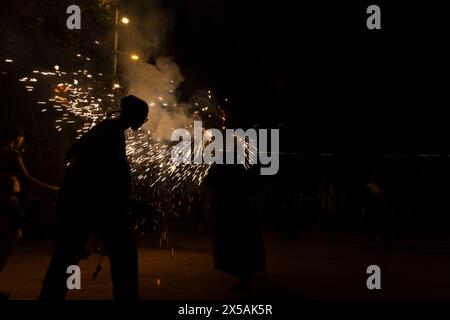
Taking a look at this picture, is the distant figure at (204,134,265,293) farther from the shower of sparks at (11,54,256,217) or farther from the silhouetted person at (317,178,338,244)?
the silhouetted person at (317,178,338,244)

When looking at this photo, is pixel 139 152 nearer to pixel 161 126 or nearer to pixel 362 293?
pixel 161 126

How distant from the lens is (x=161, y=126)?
13477 mm

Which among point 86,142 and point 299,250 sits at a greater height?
point 86,142

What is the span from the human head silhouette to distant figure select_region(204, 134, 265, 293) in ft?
8.35

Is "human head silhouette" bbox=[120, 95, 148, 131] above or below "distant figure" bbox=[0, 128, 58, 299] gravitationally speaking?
above

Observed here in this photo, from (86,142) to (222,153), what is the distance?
3.07 metres

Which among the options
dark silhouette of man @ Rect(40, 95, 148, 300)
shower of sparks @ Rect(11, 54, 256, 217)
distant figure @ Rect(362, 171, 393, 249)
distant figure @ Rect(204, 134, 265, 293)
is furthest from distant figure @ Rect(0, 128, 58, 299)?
distant figure @ Rect(362, 171, 393, 249)

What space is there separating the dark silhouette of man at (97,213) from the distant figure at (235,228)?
2.53 meters

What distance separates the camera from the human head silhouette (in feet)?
18.0

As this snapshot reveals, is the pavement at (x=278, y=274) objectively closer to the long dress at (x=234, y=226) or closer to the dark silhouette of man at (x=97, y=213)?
the long dress at (x=234, y=226)

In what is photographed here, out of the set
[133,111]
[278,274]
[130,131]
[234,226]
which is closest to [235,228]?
[234,226]

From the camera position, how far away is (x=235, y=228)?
25.6 feet

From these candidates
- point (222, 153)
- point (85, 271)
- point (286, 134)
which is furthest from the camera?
point (286, 134)
